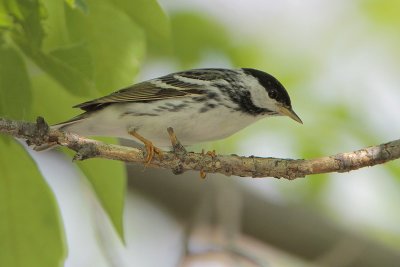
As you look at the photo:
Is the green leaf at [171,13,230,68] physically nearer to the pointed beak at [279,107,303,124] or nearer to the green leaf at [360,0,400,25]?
the pointed beak at [279,107,303,124]

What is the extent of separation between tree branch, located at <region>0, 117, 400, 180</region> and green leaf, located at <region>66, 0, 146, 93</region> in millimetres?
224

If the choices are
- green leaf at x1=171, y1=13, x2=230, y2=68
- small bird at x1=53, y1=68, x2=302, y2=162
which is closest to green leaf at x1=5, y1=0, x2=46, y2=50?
small bird at x1=53, y1=68, x2=302, y2=162

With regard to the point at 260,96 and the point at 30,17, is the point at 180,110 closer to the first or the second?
the point at 260,96

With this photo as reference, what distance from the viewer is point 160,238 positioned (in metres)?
4.76

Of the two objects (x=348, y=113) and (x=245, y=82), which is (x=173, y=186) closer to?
(x=245, y=82)

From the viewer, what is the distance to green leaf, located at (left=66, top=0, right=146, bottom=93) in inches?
99.7

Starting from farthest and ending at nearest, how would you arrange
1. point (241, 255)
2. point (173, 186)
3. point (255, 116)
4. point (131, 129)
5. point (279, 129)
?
1. point (279, 129)
2. point (173, 186)
3. point (255, 116)
4. point (131, 129)
5. point (241, 255)

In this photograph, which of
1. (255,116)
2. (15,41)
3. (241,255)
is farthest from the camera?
(255,116)

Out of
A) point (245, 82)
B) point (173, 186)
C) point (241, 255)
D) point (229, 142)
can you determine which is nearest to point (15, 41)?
point (241, 255)

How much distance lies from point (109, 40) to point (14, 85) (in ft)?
1.35

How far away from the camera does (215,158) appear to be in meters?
2.73

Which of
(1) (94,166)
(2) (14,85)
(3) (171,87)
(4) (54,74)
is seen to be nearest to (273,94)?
(3) (171,87)

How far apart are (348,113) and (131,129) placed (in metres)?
1.58

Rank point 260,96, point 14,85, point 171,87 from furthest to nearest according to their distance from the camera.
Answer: point 260,96
point 171,87
point 14,85
